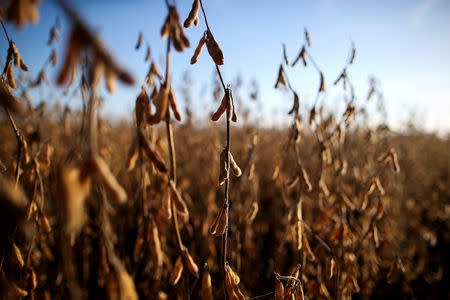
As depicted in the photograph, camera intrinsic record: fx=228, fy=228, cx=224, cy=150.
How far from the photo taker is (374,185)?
1431mm

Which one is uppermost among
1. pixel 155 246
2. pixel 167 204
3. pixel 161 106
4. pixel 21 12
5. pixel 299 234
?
pixel 21 12

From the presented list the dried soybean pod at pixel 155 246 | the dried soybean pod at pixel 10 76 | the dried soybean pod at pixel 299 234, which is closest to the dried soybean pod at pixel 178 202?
the dried soybean pod at pixel 155 246

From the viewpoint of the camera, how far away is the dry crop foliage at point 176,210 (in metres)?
0.46

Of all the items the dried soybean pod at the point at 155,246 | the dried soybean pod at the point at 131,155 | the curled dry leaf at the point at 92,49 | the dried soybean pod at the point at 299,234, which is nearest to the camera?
the curled dry leaf at the point at 92,49

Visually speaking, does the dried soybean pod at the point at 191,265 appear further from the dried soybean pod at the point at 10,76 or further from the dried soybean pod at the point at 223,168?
the dried soybean pod at the point at 10,76

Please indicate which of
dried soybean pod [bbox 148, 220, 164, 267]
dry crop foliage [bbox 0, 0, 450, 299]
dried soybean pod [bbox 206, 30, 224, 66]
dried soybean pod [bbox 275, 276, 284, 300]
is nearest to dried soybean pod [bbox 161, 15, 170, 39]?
dry crop foliage [bbox 0, 0, 450, 299]

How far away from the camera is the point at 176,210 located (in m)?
0.80

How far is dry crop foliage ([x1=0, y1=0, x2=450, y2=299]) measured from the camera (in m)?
0.46

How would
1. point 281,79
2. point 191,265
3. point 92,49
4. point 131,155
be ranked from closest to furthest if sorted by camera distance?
point 92,49, point 131,155, point 191,265, point 281,79

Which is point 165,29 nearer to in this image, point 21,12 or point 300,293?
point 21,12

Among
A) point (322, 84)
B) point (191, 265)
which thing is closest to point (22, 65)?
point (191, 265)

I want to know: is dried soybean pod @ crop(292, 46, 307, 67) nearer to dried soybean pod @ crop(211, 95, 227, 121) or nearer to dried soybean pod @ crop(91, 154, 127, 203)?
dried soybean pod @ crop(211, 95, 227, 121)

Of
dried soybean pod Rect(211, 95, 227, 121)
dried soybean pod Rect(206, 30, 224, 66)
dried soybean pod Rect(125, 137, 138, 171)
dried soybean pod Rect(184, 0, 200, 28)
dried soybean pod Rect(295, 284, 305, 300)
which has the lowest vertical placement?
dried soybean pod Rect(295, 284, 305, 300)

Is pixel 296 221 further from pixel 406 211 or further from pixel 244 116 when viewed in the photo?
pixel 406 211
